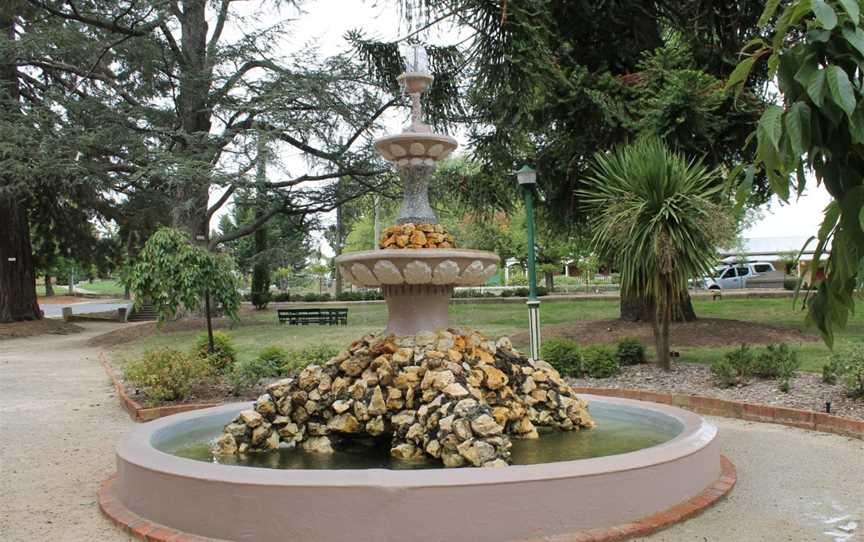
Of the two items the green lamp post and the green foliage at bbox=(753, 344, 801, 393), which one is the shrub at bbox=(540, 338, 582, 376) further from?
the green foliage at bbox=(753, 344, 801, 393)

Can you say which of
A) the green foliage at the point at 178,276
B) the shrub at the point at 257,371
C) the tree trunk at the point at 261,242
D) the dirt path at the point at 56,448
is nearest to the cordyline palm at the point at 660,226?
the shrub at the point at 257,371

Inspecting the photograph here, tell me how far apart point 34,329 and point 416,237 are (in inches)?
1005

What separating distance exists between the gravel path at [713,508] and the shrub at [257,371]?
170cm

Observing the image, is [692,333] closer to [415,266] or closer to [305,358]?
[305,358]

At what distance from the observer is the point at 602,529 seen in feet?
15.2

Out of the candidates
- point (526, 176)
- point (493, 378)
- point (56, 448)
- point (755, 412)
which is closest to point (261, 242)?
point (526, 176)

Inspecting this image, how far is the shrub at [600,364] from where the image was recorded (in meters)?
11.7

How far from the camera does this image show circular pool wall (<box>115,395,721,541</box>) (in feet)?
14.5

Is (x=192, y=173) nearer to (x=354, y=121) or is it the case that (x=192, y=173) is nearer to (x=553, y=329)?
(x=354, y=121)

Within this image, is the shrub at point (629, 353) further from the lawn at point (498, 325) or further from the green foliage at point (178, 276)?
the green foliage at point (178, 276)

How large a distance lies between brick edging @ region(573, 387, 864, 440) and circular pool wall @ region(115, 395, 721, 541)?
377cm

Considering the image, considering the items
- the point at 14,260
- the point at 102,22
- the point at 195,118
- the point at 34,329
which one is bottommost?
the point at 34,329

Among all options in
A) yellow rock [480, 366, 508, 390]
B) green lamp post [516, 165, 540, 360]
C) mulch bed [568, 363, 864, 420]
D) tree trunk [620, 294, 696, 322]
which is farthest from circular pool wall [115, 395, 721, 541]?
tree trunk [620, 294, 696, 322]

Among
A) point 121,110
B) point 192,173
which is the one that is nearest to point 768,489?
point 192,173
